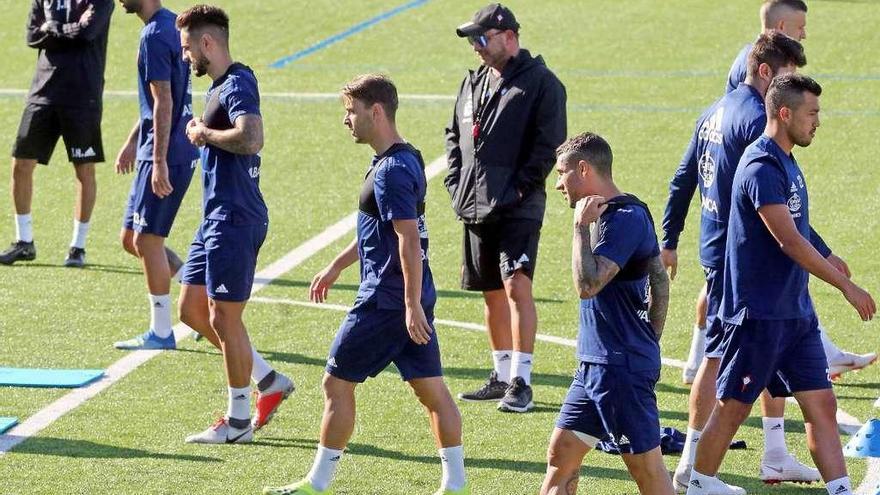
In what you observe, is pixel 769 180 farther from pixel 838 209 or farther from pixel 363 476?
pixel 838 209

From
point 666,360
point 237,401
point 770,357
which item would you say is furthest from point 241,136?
point 666,360

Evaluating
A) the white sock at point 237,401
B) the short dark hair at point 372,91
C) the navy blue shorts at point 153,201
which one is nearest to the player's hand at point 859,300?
the short dark hair at point 372,91

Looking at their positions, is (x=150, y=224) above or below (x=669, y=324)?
above

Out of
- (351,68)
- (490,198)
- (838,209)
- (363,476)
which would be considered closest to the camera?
(363,476)

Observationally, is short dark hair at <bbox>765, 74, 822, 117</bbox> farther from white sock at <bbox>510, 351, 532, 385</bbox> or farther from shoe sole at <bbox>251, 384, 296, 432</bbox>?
shoe sole at <bbox>251, 384, 296, 432</bbox>

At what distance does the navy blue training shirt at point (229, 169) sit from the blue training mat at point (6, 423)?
5.12ft

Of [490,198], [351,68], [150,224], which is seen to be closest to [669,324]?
[490,198]

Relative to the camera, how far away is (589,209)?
673cm

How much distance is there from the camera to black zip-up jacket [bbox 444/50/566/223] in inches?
383

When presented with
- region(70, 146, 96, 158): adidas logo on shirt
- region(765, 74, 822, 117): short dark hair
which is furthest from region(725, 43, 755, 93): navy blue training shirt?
region(70, 146, 96, 158): adidas logo on shirt

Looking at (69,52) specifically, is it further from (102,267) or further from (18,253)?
(102,267)

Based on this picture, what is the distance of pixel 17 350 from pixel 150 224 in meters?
1.18

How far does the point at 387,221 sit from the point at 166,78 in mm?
3091

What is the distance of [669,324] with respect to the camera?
1134 cm
